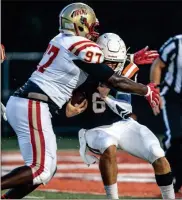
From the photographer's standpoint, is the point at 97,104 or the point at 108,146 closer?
the point at 108,146

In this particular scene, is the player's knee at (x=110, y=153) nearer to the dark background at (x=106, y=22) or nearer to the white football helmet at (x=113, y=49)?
the white football helmet at (x=113, y=49)

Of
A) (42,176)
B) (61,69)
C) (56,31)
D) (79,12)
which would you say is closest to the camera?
(42,176)

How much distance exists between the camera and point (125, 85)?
6668 millimetres

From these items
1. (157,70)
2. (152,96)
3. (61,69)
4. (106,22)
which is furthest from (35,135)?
(106,22)

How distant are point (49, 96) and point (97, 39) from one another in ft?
2.68

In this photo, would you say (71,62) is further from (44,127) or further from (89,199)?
(89,199)

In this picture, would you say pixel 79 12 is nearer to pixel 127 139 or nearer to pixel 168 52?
pixel 127 139

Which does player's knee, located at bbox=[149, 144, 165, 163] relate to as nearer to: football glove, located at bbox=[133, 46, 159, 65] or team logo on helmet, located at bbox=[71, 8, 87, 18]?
football glove, located at bbox=[133, 46, 159, 65]

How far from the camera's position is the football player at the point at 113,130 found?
6902mm

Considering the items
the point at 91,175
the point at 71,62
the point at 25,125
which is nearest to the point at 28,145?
the point at 25,125

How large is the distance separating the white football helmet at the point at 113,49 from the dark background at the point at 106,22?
6.07 m

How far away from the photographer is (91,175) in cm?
966

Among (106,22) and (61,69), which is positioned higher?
(61,69)

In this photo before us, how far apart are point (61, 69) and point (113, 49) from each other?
661 mm
